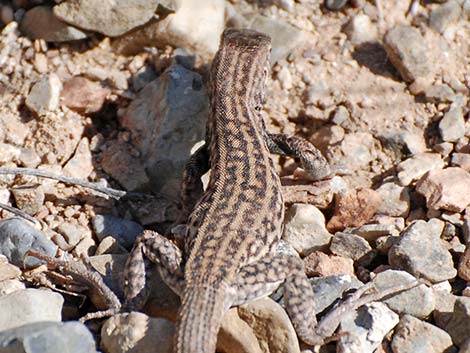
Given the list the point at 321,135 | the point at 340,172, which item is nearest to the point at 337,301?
the point at 340,172

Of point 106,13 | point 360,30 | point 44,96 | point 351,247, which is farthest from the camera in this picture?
point 360,30

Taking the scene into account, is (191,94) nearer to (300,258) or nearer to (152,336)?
(300,258)

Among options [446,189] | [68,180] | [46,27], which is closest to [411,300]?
[446,189]

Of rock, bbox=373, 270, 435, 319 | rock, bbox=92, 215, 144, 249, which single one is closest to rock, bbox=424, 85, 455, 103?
rock, bbox=373, 270, 435, 319

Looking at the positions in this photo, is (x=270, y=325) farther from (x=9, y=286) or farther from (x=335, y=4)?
(x=335, y=4)

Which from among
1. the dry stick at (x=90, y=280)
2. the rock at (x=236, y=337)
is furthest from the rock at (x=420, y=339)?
the dry stick at (x=90, y=280)

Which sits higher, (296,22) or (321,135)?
(296,22)
